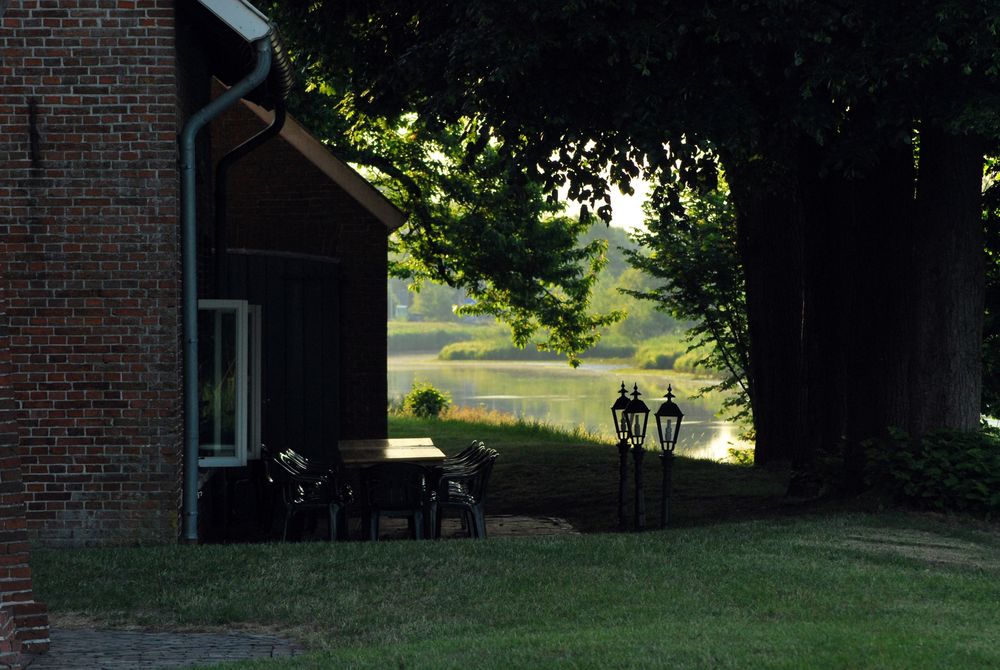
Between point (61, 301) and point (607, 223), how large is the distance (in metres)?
5.15

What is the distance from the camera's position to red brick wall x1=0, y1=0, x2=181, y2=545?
388 inches

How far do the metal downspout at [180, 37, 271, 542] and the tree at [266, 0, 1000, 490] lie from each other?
2.30 m

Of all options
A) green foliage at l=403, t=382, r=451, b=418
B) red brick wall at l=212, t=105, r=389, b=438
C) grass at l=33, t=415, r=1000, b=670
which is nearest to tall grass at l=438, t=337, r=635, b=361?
green foliage at l=403, t=382, r=451, b=418

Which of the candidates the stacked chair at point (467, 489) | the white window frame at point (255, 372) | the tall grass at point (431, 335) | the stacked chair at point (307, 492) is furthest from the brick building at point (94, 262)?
the tall grass at point (431, 335)

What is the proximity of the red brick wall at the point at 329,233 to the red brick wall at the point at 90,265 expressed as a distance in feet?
22.7

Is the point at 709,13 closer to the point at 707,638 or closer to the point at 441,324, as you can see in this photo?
the point at 707,638

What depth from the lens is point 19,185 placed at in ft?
32.4

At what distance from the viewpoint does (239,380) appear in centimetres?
1150

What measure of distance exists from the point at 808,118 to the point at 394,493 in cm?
470

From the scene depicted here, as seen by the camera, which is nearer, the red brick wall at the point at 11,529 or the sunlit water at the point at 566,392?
the red brick wall at the point at 11,529

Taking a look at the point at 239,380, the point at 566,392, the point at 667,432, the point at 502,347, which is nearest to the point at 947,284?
the point at 667,432

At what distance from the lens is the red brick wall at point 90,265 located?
9.87 metres

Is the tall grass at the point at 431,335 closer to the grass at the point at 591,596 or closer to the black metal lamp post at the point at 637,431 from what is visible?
the black metal lamp post at the point at 637,431

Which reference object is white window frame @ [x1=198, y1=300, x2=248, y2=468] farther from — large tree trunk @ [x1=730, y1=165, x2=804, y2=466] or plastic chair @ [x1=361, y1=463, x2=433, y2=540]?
large tree trunk @ [x1=730, y1=165, x2=804, y2=466]
